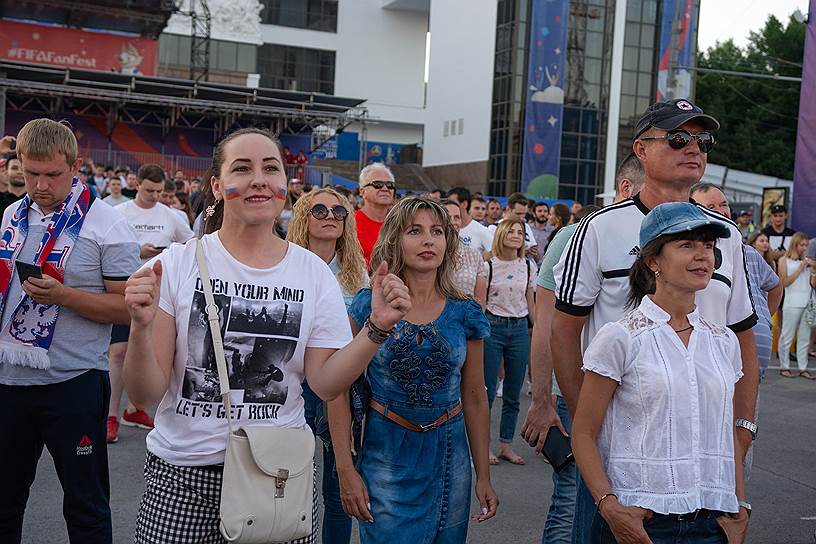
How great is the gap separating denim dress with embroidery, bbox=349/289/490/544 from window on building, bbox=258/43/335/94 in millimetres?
52191

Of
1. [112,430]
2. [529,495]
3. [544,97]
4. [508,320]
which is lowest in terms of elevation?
[529,495]

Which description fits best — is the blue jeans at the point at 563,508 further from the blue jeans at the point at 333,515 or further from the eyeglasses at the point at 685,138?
the eyeglasses at the point at 685,138

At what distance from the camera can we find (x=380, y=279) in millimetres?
2816

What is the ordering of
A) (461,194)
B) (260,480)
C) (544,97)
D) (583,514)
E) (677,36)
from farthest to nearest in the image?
(677,36)
(544,97)
(461,194)
(583,514)
(260,480)

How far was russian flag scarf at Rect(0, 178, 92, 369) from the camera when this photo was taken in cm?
378

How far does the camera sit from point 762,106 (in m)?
53.5

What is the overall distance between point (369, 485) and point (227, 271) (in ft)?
3.95

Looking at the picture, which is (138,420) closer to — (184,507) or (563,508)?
(563,508)

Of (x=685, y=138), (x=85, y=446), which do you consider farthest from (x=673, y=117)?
(x=85, y=446)

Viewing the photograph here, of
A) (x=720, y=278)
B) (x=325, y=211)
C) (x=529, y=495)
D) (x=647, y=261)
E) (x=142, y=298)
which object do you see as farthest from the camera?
(x=529, y=495)

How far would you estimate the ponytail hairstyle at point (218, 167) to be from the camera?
9.77ft

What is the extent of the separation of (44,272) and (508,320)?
455 centimetres

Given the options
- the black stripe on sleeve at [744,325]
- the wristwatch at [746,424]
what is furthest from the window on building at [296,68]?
the wristwatch at [746,424]

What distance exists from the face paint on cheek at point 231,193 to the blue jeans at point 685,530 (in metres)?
1.69
